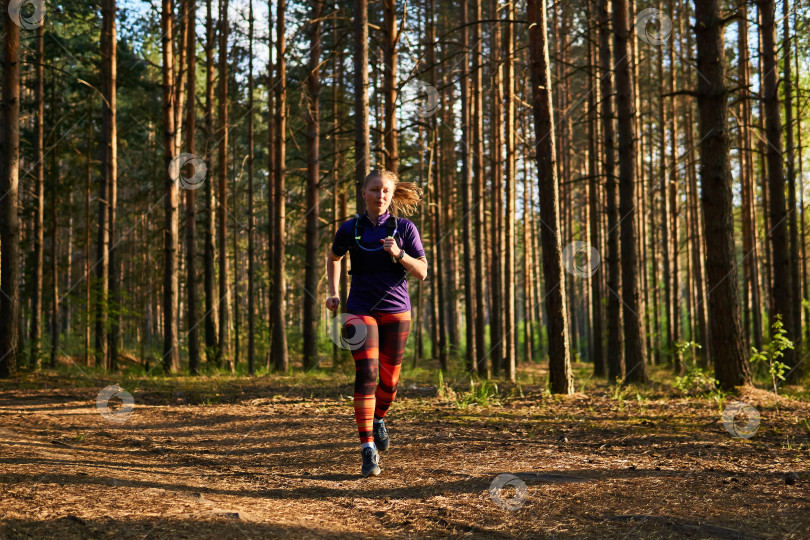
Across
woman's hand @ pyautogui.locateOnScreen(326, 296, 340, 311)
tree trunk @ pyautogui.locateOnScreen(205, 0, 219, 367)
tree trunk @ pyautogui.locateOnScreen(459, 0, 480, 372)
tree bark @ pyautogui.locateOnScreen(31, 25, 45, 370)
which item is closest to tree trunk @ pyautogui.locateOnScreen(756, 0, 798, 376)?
tree trunk @ pyautogui.locateOnScreen(459, 0, 480, 372)

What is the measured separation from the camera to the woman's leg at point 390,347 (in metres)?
4.81

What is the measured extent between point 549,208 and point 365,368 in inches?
214

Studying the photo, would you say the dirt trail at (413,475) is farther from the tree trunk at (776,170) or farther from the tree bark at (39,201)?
the tree bark at (39,201)

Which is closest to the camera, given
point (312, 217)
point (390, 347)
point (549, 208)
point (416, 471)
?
point (416, 471)

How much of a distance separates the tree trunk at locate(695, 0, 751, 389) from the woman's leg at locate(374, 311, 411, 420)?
5.63 m

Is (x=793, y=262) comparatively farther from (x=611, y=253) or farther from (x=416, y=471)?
(x=416, y=471)

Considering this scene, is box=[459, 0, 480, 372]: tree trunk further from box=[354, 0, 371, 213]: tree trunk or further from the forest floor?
the forest floor

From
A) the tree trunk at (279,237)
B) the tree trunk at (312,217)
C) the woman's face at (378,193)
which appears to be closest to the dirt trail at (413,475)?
the woman's face at (378,193)

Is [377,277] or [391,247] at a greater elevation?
[391,247]

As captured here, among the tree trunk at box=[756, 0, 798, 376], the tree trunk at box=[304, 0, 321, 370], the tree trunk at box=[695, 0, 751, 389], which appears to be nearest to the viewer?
the tree trunk at box=[695, 0, 751, 389]

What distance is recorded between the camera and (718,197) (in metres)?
8.72

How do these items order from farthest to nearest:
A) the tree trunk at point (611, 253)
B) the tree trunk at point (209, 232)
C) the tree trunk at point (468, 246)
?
the tree trunk at point (468, 246), the tree trunk at point (209, 232), the tree trunk at point (611, 253)

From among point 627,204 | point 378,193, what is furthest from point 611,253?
point 378,193

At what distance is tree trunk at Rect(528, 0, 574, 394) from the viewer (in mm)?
9234
